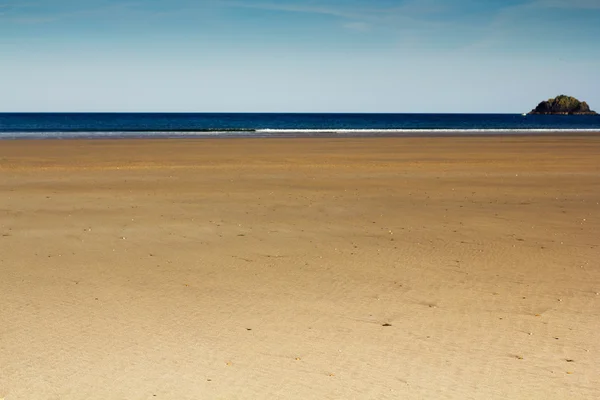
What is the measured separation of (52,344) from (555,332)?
463cm

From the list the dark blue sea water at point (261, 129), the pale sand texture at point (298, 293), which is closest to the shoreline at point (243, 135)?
the dark blue sea water at point (261, 129)

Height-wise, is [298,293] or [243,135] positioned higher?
[243,135]

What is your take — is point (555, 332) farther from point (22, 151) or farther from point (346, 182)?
point (22, 151)

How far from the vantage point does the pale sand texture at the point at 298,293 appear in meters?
5.35

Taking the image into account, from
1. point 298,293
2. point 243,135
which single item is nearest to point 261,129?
point 243,135

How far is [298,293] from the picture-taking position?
7.83 meters

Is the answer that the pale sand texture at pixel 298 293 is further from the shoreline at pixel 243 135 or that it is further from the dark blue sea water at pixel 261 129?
the dark blue sea water at pixel 261 129

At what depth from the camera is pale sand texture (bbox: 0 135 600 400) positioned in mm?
5352

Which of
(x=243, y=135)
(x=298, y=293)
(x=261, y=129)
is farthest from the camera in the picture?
(x=261, y=129)

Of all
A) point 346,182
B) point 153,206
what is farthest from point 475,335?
point 346,182

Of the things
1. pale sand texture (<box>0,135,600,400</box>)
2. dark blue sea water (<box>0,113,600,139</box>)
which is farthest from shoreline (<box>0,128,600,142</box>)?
pale sand texture (<box>0,135,600,400</box>)

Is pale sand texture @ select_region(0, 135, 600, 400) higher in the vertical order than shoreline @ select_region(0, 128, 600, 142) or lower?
lower

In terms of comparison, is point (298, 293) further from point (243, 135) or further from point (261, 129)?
point (261, 129)

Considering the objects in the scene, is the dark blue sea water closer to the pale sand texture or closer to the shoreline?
the shoreline
